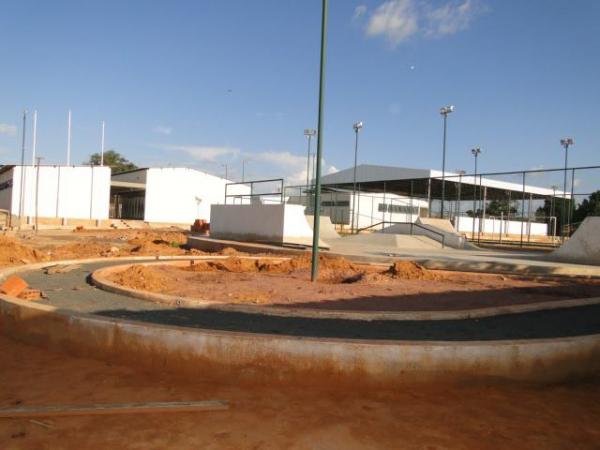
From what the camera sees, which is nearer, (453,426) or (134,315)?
(453,426)

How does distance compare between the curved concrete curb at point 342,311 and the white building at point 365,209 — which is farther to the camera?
the white building at point 365,209

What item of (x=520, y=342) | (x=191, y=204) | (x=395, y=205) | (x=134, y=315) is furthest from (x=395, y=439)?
(x=191, y=204)

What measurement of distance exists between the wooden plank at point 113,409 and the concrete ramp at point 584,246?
16.2 meters

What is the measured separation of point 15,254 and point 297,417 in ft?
44.4

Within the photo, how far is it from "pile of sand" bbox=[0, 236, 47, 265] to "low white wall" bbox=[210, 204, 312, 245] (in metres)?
8.78

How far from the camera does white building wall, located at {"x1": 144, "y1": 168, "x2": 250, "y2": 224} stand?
46.8 metres

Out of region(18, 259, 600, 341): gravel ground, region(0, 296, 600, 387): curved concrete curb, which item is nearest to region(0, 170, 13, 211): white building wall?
region(18, 259, 600, 341): gravel ground

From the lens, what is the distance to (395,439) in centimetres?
384

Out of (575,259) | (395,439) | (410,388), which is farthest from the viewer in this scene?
(575,259)

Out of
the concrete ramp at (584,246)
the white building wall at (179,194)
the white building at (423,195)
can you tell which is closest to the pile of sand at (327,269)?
the concrete ramp at (584,246)

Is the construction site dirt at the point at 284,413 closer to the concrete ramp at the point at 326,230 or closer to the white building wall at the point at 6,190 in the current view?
the concrete ramp at the point at 326,230

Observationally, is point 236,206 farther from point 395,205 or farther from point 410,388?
point 395,205

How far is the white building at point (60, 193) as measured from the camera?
130 feet

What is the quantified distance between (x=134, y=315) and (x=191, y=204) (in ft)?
143
